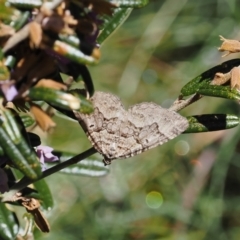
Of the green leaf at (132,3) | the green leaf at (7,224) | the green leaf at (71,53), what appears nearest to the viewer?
the green leaf at (71,53)

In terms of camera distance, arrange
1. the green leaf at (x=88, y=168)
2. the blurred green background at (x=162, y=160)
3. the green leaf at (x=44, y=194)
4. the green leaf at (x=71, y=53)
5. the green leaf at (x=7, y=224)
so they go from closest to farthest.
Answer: the green leaf at (x=71, y=53)
the green leaf at (x=7, y=224)
the green leaf at (x=44, y=194)
the green leaf at (x=88, y=168)
the blurred green background at (x=162, y=160)

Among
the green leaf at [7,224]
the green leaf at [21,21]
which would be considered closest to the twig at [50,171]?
the green leaf at [7,224]

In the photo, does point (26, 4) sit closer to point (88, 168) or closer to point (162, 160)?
point (88, 168)

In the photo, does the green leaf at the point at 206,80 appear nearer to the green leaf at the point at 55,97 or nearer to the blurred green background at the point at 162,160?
the green leaf at the point at 55,97

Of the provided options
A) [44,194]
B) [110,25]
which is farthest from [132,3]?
[44,194]

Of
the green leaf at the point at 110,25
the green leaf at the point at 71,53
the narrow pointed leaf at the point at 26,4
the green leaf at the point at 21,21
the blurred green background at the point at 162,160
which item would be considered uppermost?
the narrow pointed leaf at the point at 26,4

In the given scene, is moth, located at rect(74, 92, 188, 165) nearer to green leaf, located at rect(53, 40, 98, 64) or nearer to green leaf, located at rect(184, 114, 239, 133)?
green leaf, located at rect(184, 114, 239, 133)

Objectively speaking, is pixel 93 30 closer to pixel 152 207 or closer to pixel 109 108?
pixel 109 108
